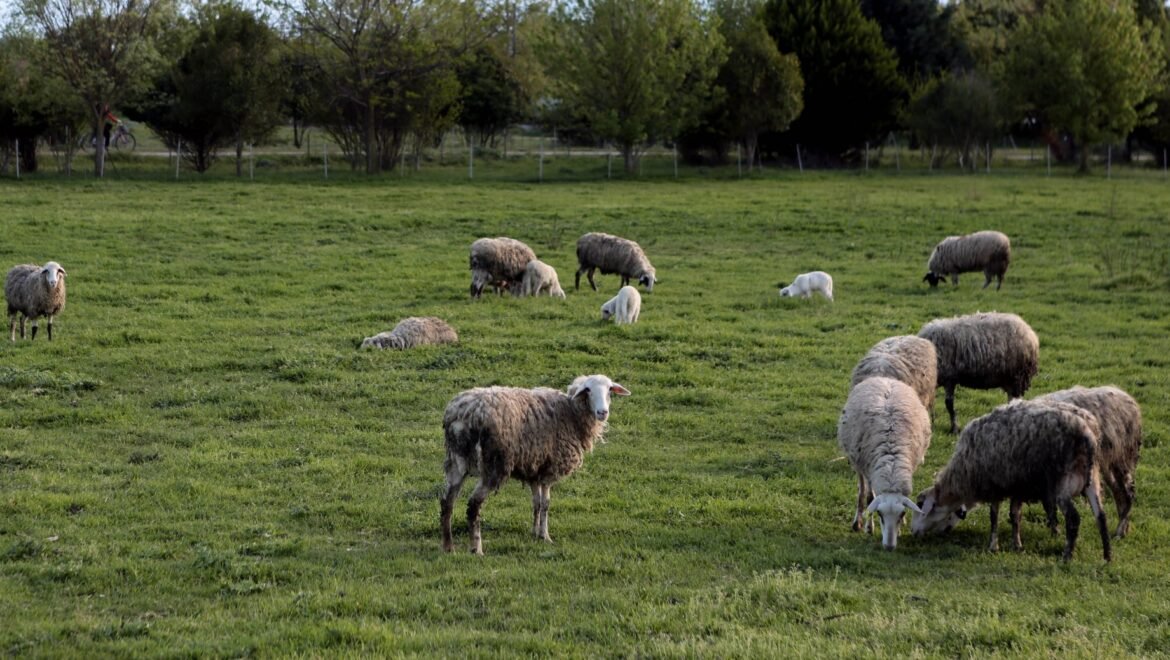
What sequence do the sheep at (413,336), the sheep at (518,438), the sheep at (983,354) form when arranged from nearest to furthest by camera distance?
the sheep at (518,438) → the sheep at (983,354) → the sheep at (413,336)

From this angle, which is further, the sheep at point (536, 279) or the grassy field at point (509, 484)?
the sheep at point (536, 279)

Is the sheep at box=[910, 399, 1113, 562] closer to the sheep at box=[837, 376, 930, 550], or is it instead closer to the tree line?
the sheep at box=[837, 376, 930, 550]

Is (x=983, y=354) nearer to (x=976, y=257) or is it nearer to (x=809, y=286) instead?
(x=809, y=286)

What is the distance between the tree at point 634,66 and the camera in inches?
2003

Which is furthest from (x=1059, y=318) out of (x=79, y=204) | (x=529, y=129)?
(x=529, y=129)

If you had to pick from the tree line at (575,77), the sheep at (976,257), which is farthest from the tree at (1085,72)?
the sheep at (976,257)

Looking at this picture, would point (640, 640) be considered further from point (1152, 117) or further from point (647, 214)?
point (1152, 117)

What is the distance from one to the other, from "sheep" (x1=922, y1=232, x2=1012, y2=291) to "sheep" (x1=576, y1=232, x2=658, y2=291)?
19.5 ft

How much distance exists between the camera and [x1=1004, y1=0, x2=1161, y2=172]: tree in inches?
2157

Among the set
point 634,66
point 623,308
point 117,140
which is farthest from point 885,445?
point 117,140

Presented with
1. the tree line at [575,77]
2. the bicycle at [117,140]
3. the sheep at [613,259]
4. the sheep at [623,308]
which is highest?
the tree line at [575,77]

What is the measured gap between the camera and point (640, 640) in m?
7.31

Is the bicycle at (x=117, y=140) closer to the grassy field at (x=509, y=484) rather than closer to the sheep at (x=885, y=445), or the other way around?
the grassy field at (x=509, y=484)

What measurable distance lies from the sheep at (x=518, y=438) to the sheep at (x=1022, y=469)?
3043 millimetres
